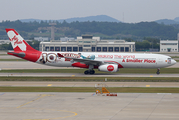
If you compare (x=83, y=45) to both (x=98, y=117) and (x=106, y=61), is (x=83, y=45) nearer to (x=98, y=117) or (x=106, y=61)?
(x=106, y=61)

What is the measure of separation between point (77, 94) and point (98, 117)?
9.38 meters

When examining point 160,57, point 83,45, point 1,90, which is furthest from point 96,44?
point 1,90

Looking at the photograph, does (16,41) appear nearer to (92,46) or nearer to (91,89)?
(91,89)

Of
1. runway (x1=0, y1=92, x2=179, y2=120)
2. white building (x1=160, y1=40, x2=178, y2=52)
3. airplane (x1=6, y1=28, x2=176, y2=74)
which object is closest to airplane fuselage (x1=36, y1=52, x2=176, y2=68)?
airplane (x1=6, y1=28, x2=176, y2=74)

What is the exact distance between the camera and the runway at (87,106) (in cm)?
1992

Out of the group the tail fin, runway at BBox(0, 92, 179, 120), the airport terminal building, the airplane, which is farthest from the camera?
the airport terminal building

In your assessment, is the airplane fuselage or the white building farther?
the white building

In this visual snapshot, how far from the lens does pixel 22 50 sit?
49.6 meters

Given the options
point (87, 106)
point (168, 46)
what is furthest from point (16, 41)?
point (168, 46)

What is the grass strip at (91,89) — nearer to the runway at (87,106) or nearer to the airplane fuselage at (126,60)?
the runway at (87,106)

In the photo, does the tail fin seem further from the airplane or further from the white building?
the white building

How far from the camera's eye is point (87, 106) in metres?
23.2

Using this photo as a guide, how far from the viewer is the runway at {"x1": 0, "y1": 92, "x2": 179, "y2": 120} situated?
65.4 feet

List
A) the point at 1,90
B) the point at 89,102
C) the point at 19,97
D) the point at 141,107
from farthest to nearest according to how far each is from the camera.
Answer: the point at 1,90 < the point at 19,97 < the point at 89,102 < the point at 141,107
